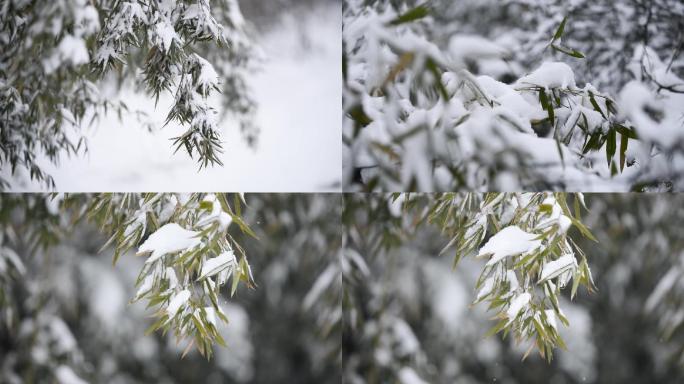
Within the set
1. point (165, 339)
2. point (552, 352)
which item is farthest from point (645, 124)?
point (165, 339)

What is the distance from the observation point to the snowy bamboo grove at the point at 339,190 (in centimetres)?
93

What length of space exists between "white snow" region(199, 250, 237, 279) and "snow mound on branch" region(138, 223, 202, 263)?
1.7 inches

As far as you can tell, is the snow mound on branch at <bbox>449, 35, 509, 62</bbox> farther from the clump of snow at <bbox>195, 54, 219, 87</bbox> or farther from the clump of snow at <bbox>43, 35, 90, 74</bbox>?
the clump of snow at <bbox>43, 35, 90, 74</bbox>

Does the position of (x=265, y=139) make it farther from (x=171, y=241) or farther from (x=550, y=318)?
(x=550, y=318)

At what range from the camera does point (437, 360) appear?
107cm

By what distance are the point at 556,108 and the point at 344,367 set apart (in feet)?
1.91

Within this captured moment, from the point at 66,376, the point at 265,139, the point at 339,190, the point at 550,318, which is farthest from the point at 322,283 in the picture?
the point at 66,376

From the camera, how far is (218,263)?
97 centimetres

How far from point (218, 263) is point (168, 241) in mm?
92

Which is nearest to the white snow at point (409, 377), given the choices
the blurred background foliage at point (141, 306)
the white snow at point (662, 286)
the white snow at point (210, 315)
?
the blurred background foliage at point (141, 306)

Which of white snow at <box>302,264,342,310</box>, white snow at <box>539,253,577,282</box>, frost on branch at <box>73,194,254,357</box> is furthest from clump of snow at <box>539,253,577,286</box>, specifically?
frost on branch at <box>73,194,254,357</box>

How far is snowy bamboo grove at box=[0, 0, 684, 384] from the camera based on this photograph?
928 mm

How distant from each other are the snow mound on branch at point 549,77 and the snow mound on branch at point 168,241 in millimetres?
601

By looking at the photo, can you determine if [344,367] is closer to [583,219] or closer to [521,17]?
[583,219]
